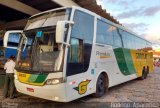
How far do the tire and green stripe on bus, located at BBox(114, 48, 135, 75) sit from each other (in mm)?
1864

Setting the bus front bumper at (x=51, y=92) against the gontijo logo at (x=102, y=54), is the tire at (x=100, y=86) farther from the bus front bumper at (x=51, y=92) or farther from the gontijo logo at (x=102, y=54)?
the bus front bumper at (x=51, y=92)

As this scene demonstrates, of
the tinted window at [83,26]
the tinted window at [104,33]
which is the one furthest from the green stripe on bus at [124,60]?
the tinted window at [83,26]

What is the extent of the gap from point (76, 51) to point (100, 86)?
7.89ft

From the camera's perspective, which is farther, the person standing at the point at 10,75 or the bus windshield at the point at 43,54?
the person standing at the point at 10,75

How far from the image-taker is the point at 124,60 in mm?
11492

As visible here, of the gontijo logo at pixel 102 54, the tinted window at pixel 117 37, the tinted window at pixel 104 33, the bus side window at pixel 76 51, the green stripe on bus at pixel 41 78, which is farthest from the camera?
the tinted window at pixel 117 37

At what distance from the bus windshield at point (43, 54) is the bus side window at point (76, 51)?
44cm

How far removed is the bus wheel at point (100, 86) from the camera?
858cm

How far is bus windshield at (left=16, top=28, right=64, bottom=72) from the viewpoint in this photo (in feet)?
21.2

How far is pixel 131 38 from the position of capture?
13258 mm

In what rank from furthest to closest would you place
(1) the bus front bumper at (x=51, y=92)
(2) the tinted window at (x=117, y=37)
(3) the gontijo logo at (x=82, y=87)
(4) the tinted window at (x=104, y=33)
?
(2) the tinted window at (x=117, y=37) < (4) the tinted window at (x=104, y=33) < (3) the gontijo logo at (x=82, y=87) < (1) the bus front bumper at (x=51, y=92)

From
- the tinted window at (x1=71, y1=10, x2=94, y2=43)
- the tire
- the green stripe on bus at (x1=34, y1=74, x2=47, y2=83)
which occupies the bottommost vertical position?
the tire

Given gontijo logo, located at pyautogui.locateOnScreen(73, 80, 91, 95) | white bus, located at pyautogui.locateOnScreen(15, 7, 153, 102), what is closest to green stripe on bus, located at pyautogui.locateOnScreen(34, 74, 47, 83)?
white bus, located at pyautogui.locateOnScreen(15, 7, 153, 102)

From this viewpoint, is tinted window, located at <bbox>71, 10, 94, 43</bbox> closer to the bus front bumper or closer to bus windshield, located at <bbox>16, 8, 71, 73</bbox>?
bus windshield, located at <bbox>16, 8, 71, 73</bbox>
